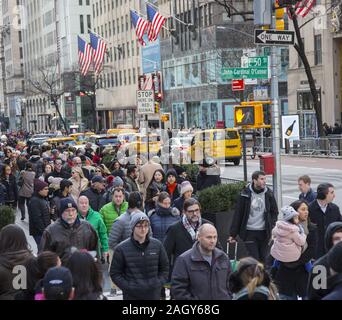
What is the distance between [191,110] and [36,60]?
4196 cm

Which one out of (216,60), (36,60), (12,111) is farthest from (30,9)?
(216,60)

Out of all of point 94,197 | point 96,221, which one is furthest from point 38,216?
point 96,221

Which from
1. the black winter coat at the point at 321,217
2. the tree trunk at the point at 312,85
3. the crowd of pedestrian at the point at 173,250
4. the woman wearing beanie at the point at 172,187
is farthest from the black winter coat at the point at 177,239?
the tree trunk at the point at 312,85

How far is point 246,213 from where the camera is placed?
1120 centimetres

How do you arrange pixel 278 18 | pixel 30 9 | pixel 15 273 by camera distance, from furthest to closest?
pixel 30 9, pixel 278 18, pixel 15 273

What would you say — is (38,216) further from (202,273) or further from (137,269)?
(202,273)

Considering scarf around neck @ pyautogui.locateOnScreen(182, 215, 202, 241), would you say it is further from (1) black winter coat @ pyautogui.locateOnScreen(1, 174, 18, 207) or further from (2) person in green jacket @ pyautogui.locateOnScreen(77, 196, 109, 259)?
(1) black winter coat @ pyautogui.locateOnScreen(1, 174, 18, 207)

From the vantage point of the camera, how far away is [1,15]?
14000 centimetres

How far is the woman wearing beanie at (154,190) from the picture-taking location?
1280 cm

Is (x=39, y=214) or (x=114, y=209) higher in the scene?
(x=114, y=209)

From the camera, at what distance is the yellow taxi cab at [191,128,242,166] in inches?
1358

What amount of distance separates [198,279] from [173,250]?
2079 millimetres
